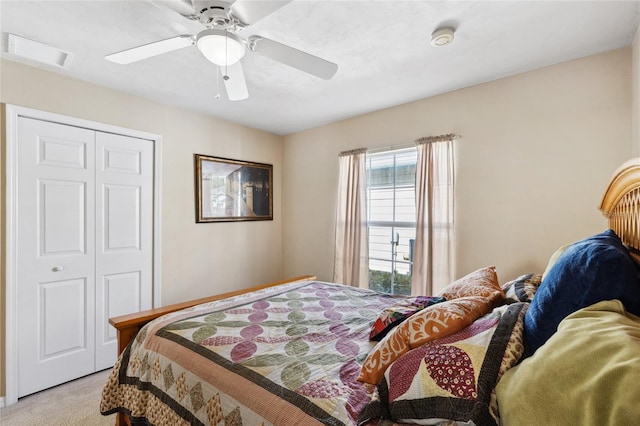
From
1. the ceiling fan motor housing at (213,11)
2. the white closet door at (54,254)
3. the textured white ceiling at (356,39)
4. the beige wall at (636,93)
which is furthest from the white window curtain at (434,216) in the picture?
the white closet door at (54,254)

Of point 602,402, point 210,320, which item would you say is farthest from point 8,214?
point 602,402

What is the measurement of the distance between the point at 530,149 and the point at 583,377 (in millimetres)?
2261

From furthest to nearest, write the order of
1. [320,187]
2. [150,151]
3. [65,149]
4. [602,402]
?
[320,187], [150,151], [65,149], [602,402]

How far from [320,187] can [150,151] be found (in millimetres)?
1974

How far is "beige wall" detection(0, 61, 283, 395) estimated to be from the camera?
95.7 inches

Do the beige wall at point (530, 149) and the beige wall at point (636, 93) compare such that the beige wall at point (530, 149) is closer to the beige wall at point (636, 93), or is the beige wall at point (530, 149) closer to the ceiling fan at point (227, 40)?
the beige wall at point (636, 93)

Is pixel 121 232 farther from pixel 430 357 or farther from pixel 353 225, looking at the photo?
pixel 430 357

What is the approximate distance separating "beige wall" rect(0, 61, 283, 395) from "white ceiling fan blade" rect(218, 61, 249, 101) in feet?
4.80

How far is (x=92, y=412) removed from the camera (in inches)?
84.1

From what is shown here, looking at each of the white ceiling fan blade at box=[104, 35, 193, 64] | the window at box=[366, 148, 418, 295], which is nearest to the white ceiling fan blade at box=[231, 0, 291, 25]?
the white ceiling fan blade at box=[104, 35, 193, 64]

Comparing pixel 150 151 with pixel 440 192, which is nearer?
pixel 440 192

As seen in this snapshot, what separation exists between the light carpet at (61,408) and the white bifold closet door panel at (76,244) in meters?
0.12

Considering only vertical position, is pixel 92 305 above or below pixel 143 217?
below

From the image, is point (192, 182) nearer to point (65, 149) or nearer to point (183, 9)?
point (65, 149)
